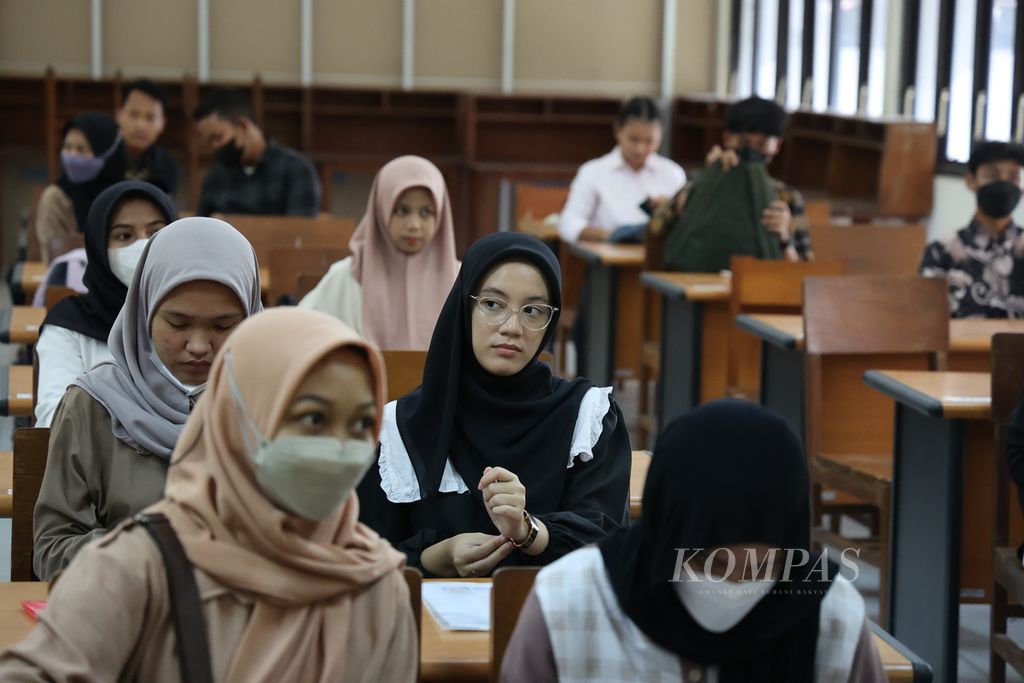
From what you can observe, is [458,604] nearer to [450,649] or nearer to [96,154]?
[450,649]

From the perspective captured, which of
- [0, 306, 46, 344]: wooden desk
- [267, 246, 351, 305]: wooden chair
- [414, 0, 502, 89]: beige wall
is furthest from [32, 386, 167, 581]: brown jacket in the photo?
[414, 0, 502, 89]: beige wall

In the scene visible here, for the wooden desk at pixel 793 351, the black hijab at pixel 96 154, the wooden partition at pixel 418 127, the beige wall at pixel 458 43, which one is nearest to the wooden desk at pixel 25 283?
the black hijab at pixel 96 154

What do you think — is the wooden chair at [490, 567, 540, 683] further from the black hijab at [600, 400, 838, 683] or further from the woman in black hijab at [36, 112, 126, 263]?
the woman in black hijab at [36, 112, 126, 263]

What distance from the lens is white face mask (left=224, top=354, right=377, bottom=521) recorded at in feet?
4.67

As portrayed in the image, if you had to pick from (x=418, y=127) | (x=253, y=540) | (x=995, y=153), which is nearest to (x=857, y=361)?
(x=995, y=153)

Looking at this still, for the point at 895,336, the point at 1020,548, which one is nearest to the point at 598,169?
the point at 895,336

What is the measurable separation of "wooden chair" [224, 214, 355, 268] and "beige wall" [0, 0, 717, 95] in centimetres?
762

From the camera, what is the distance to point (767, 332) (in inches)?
183

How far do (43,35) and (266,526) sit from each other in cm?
1209

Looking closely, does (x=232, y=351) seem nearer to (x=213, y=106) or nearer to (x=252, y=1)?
(x=213, y=106)

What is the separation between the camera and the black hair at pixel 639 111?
750 cm

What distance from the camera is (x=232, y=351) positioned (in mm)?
1461

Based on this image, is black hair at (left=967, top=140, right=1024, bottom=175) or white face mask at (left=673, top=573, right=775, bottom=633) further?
black hair at (left=967, top=140, right=1024, bottom=175)

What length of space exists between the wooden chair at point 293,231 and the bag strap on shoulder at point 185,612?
415 centimetres
